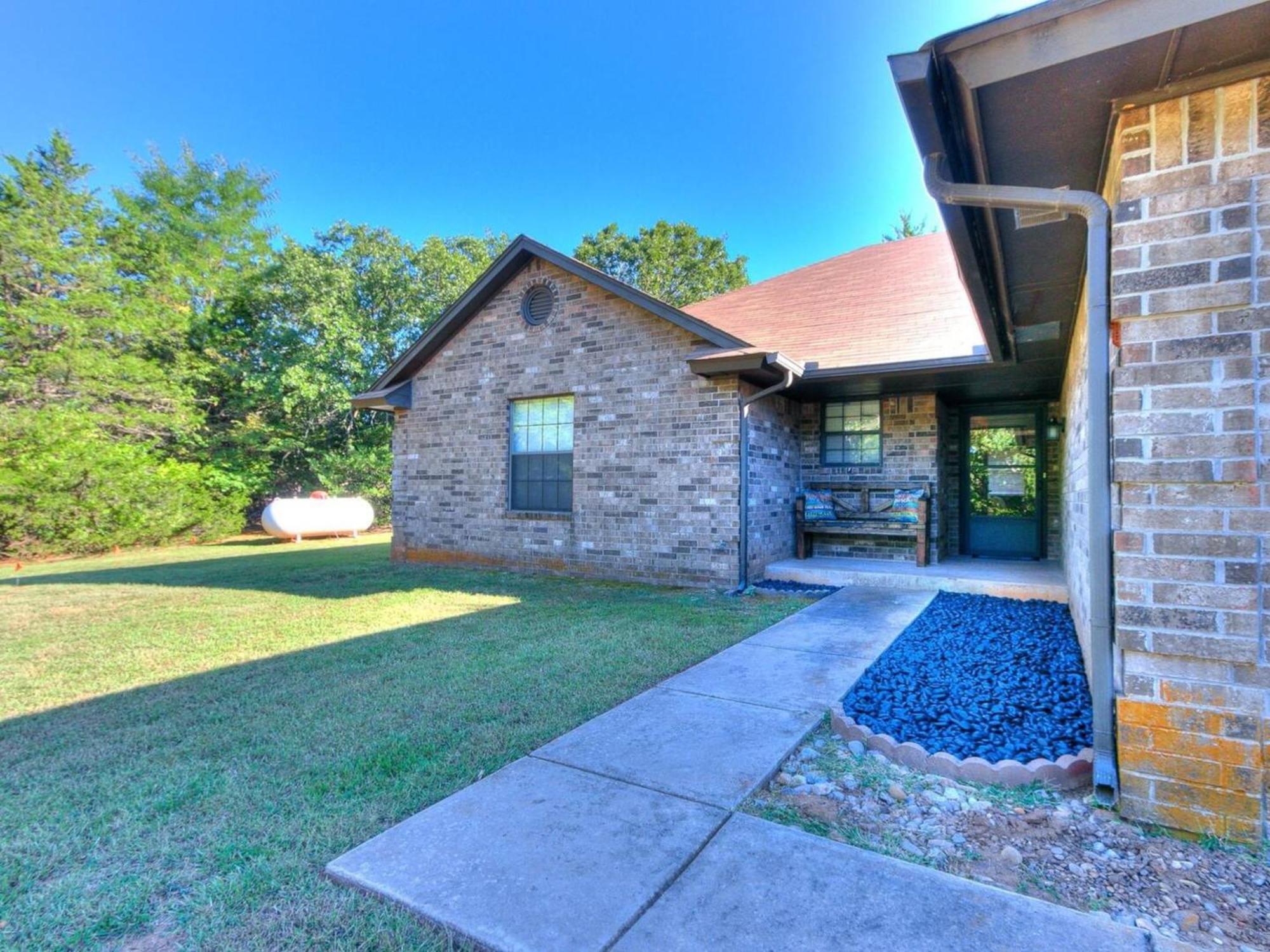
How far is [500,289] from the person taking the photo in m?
9.00

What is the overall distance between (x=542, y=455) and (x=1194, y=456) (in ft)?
24.5

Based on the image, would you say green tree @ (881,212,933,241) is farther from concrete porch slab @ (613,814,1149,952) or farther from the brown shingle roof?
concrete porch slab @ (613,814,1149,952)

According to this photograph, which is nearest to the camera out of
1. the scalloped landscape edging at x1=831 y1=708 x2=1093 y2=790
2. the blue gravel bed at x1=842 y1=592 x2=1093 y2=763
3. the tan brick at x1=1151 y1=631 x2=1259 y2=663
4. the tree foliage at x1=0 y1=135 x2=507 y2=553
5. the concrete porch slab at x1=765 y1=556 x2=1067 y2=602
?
the tan brick at x1=1151 y1=631 x2=1259 y2=663

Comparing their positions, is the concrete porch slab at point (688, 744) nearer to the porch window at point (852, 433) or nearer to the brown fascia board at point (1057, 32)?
the brown fascia board at point (1057, 32)

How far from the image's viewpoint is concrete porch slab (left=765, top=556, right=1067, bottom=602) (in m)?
6.51

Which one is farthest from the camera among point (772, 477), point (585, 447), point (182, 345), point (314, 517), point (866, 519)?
point (182, 345)

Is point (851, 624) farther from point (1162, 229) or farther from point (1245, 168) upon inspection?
point (1245, 168)

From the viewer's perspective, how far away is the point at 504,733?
3.04 m

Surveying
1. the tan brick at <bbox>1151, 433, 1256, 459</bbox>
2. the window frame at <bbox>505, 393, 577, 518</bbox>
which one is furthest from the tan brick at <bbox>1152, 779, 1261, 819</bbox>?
the window frame at <bbox>505, 393, 577, 518</bbox>

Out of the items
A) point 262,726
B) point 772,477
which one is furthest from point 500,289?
point 262,726

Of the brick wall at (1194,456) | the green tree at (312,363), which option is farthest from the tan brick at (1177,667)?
the green tree at (312,363)

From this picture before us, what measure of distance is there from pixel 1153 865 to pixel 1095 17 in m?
2.70

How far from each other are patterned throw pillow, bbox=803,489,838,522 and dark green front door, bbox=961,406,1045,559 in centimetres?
238

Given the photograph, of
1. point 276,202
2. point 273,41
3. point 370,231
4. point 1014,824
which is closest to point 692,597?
point 1014,824
